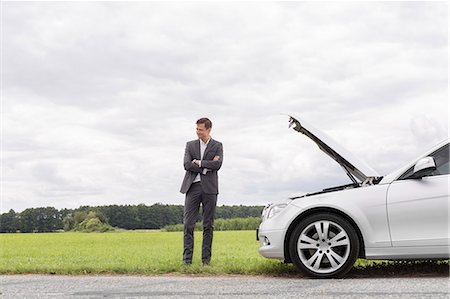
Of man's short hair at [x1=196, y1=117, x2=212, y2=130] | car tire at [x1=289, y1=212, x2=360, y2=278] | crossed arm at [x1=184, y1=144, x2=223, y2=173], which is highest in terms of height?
man's short hair at [x1=196, y1=117, x2=212, y2=130]

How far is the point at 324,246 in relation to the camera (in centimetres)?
804

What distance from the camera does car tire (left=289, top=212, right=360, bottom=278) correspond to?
26.2 feet

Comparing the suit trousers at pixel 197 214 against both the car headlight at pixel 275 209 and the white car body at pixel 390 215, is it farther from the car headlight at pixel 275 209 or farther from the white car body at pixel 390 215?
the white car body at pixel 390 215

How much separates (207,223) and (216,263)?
647 mm

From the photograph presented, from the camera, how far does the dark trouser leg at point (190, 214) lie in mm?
9336

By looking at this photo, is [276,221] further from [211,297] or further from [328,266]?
[211,297]

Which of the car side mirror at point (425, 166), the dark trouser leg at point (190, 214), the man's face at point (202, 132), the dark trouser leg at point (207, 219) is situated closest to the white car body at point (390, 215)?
the car side mirror at point (425, 166)

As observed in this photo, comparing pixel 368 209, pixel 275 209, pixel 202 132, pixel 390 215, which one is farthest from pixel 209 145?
pixel 390 215

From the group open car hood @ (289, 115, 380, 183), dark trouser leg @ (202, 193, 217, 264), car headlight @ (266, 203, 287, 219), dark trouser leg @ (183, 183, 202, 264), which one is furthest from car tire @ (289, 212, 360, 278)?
dark trouser leg @ (183, 183, 202, 264)

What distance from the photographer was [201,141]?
938 centimetres

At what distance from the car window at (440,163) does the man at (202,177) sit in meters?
2.67

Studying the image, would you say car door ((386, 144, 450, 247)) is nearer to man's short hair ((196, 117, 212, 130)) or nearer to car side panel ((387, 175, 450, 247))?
car side panel ((387, 175, 450, 247))

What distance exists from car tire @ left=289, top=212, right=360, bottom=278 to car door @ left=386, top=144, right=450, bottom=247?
1.87 ft

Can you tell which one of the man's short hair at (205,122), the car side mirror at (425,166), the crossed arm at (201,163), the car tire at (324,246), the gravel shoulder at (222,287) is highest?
the man's short hair at (205,122)
